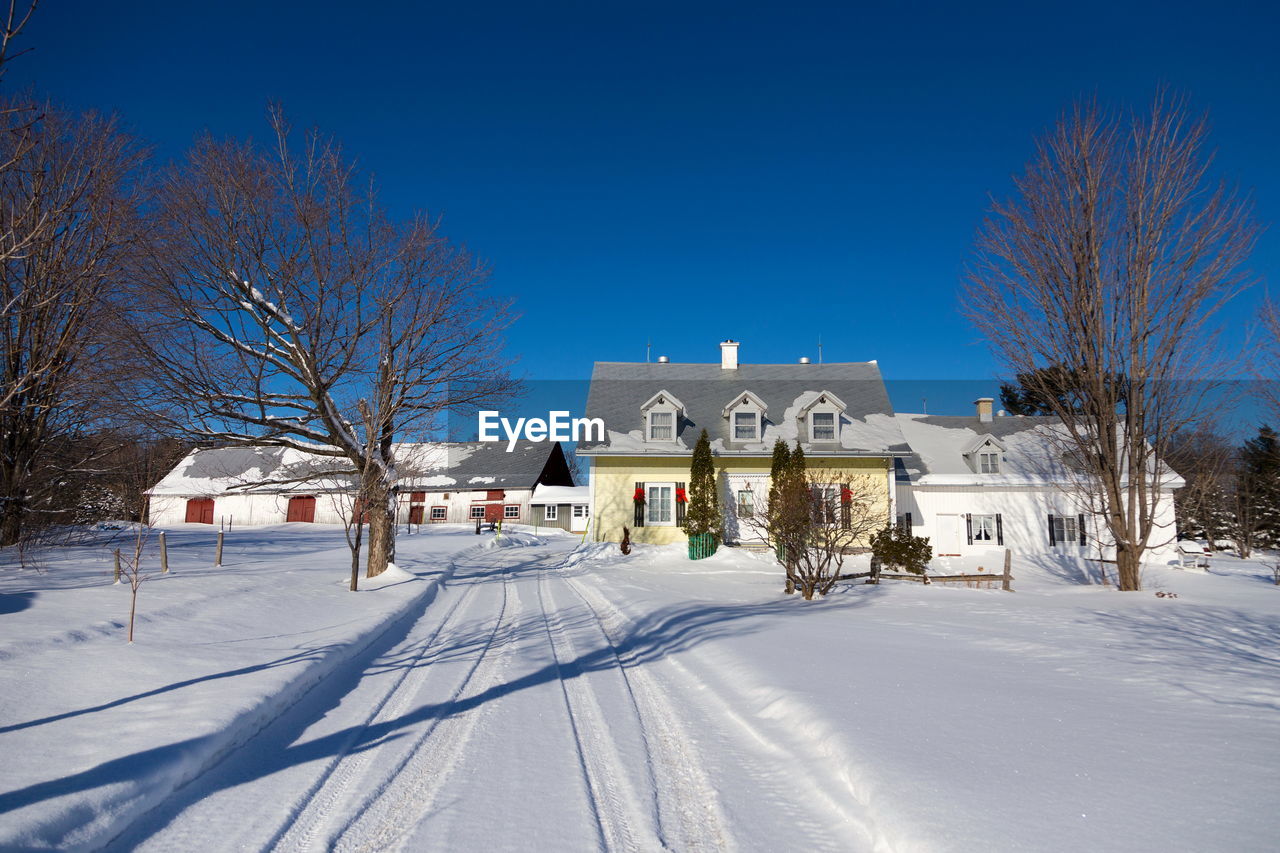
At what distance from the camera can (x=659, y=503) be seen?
86.8 feet

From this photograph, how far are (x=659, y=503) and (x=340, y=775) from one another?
72.5 feet

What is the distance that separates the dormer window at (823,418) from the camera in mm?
26734

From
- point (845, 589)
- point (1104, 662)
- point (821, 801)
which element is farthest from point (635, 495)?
point (821, 801)

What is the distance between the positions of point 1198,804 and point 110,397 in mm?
15832

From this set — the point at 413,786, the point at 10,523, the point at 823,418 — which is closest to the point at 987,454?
the point at 823,418

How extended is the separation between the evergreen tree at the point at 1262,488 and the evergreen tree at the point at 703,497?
82.5 feet

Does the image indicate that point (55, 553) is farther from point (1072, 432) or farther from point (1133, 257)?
point (1133, 257)

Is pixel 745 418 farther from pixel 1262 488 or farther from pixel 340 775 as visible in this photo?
pixel 1262 488

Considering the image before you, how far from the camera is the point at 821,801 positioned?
13.9 ft

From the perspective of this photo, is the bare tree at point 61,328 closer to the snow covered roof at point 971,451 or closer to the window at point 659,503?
the window at point 659,503

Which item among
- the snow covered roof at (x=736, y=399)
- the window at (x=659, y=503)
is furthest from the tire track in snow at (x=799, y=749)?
the snow covered roof at (x=736, y=399)

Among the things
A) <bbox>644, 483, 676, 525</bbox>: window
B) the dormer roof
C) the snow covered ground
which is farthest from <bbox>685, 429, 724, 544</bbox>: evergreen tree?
the snow covered ground

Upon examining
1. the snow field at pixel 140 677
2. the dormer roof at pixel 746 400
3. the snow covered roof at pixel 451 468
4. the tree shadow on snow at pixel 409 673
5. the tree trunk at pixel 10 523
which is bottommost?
the tree shadow on snow at pixel 409 673

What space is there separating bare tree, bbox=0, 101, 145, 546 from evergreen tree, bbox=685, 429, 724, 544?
53.2 ft
